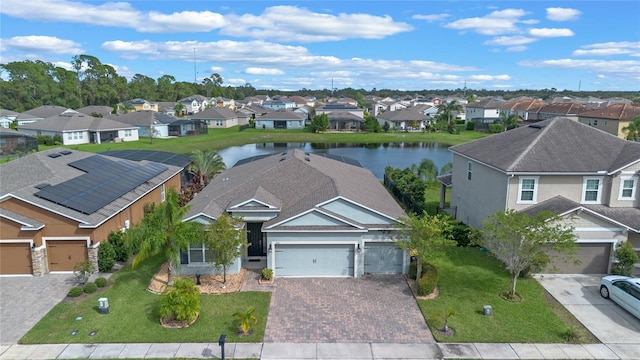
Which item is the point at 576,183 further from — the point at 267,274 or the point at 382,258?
the point at 267,274

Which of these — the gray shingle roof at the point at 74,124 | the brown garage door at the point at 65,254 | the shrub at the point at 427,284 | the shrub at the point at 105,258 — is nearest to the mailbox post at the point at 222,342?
the shrub at the point at 427,284

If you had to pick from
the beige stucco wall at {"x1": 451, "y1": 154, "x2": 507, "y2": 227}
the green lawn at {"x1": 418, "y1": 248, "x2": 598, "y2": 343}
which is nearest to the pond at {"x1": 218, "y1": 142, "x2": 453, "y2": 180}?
the beige stucco wall at {"x1": 451, "y1": 154, "x2": 507, "y2": 227}

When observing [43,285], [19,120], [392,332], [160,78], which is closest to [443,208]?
[392,332]

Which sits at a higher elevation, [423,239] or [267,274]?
[423,239]

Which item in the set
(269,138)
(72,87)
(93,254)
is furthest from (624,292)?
(72,87)

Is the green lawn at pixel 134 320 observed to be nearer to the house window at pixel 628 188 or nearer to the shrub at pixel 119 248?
the shrub at pixel 119 248

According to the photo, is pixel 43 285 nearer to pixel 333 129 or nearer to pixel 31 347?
pixel 31 347
